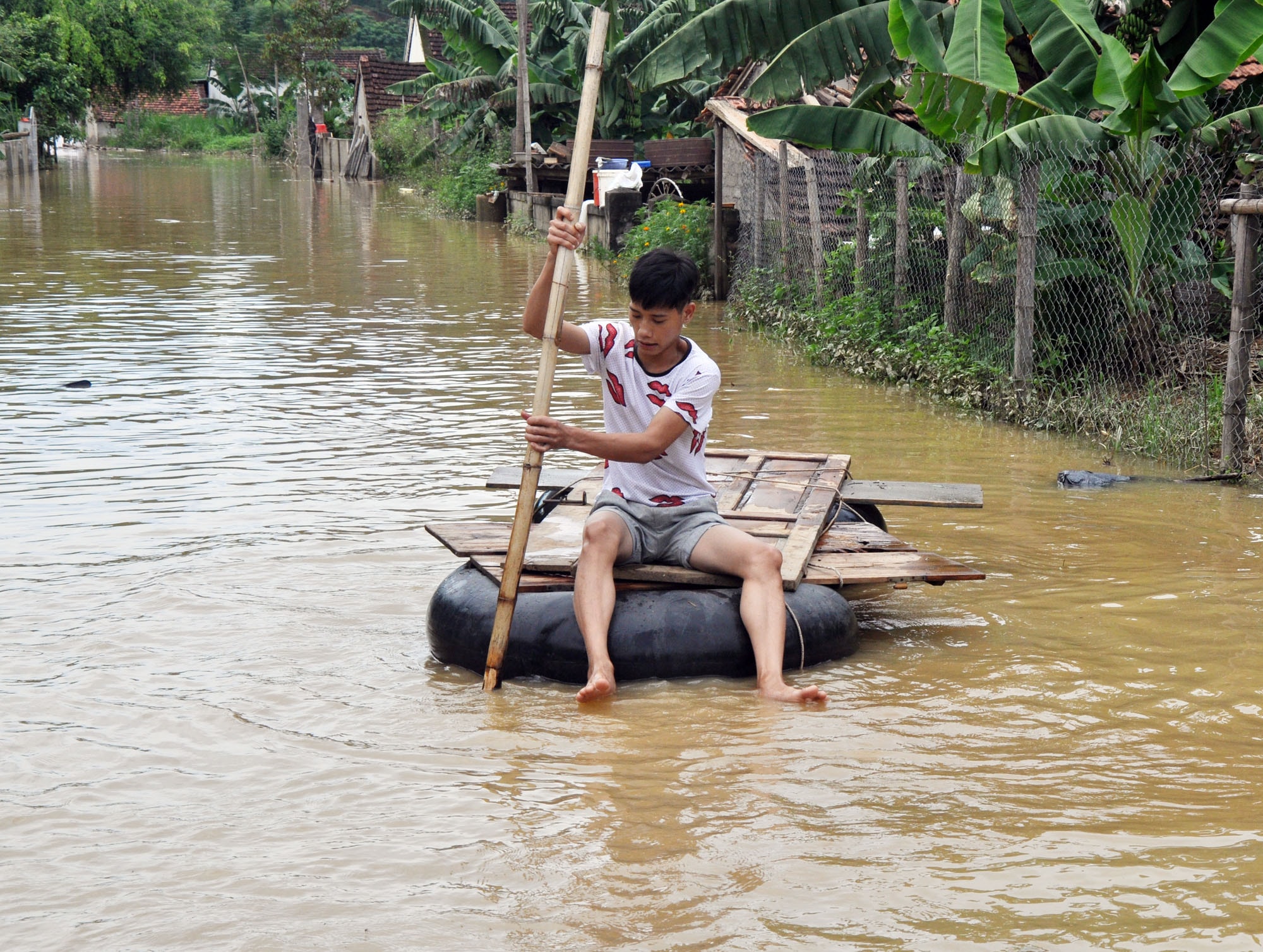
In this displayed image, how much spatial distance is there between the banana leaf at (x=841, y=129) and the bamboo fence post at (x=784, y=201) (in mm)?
3208

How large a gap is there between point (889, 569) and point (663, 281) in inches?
58.3

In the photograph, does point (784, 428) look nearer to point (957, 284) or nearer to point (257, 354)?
point (957, 284)

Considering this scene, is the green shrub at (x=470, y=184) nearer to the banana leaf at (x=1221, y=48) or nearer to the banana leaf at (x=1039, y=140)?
the banana leaf at (x=1039, y=140)

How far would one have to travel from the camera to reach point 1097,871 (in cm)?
348

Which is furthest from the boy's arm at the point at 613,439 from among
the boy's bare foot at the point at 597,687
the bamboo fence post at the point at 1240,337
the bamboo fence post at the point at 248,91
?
the bamboo fence post at the point at 248,91

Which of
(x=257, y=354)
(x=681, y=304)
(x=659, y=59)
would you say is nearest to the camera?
(x=681, y=304)

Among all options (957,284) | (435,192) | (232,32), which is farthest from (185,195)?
(232,32)

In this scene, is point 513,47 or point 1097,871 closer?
point 1097,871

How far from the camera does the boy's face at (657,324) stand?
188 inches

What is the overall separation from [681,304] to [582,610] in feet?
3.73

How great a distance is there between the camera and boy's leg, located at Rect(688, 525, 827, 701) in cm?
466

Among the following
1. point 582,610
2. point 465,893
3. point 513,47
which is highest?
point 513,47

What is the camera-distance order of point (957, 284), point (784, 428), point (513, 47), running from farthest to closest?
point (513, 47) → point (957, 284) → point (784, 428)

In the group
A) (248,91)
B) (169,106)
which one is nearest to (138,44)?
(248,91)
